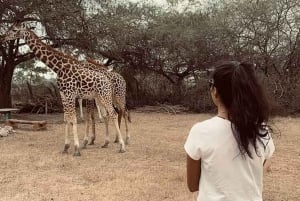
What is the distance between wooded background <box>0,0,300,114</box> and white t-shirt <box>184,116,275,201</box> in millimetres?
9851

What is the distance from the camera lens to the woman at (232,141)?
6.02ft

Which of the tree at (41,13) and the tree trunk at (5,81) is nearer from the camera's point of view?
the tree at (41,13)

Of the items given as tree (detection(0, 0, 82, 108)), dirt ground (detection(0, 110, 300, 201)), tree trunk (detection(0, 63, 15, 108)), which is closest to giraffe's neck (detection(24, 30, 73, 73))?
dirt ground (detection(0, 110, 300, 201))

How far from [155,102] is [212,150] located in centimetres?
1518

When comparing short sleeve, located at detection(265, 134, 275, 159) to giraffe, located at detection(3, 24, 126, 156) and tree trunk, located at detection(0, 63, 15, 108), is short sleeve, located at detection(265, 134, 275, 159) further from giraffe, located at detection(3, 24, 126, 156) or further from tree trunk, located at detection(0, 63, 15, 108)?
tree trunk, located at detection(0, 63, 15, 108)

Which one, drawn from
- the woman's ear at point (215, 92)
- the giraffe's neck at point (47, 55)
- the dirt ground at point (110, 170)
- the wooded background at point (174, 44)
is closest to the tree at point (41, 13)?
the wooded background at point (174, 44)

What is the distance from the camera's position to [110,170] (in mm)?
6207

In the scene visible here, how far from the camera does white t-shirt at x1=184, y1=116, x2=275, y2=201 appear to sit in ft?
6.11

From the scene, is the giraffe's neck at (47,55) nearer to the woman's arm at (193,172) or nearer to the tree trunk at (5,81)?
the woman's arm at (193,172)

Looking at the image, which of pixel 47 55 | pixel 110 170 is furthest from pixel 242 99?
pixel 47 55

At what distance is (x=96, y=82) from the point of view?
761 cm

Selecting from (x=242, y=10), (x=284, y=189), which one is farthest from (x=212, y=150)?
(x=242, y=10)

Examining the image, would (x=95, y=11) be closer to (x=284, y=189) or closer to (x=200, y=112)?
(x=200, y=112)

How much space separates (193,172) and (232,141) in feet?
0.73
